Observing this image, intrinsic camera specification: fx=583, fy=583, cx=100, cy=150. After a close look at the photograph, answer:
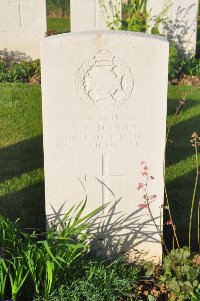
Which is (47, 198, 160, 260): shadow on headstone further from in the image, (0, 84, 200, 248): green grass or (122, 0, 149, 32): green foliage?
(122, 0, 149, 32): green foliage

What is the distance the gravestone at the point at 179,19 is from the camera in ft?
28.9

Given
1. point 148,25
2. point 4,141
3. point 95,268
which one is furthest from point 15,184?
point 148,25

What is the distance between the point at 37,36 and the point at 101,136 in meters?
5.91

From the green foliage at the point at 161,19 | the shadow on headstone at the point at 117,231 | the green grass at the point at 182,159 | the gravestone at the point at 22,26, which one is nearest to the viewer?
the shadow on headstone at the point at 117,231

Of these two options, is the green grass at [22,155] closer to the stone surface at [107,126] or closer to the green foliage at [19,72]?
the green foliage at [19,72]

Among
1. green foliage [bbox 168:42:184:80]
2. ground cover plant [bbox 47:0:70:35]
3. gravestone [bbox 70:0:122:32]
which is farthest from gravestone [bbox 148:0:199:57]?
ground cover plant [bbox 47:0:70:35]

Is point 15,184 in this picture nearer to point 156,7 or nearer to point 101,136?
point 101,136

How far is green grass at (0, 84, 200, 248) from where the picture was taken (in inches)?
194

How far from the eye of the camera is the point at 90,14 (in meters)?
9.03

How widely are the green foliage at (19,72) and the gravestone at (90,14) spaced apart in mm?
919

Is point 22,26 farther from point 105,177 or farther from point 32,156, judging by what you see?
point 105,177

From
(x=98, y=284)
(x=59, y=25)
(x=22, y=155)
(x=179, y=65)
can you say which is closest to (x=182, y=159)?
(x=22, y=155)

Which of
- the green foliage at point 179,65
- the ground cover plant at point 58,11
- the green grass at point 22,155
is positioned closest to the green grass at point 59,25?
the ground cover plant at point 58,11

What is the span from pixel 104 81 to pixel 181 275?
1.31 metres
